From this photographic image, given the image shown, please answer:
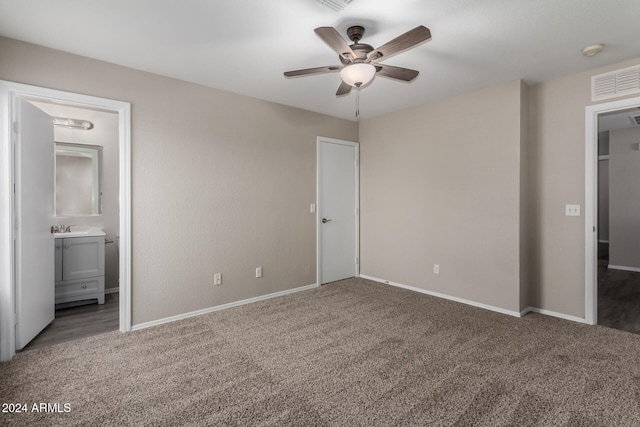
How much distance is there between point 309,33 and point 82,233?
3.53 m

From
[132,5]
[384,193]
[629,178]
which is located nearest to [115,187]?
[132,5]

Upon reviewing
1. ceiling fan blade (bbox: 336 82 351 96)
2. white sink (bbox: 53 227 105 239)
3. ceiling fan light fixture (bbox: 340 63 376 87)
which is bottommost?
white sink (bbox: 53 227 105 239)

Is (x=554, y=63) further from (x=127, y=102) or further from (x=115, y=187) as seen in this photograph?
(x=115, y=187)

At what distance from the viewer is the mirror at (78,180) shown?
4141 mm

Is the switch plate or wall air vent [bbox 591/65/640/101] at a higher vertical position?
wall air vent [bbox 591/65/640/101]

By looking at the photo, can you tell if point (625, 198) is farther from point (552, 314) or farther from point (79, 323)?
point (79, 323)

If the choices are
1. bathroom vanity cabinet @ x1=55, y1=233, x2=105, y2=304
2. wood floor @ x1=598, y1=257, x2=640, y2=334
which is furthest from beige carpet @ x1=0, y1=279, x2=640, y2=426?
bathroom vanity cabinet @ x1=55, y1=233, x2=105, y2=304

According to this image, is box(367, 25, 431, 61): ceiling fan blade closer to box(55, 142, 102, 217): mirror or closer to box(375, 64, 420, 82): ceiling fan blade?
box(375, 64, 420, 82): ceiling fan blade

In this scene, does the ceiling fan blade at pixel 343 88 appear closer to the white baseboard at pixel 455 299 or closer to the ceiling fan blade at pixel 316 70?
the ceiling fan blade at pixel 316 70

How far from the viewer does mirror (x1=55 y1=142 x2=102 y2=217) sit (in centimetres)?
414

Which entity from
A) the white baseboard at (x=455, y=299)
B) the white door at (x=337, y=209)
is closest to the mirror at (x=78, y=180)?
the white door at (x=337, y=209)

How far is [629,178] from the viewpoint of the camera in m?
5.64

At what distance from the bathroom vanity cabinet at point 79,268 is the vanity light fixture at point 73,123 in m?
1.49

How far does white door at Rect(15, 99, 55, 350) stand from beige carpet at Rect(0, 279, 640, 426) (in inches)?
16.8
